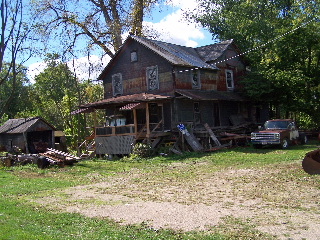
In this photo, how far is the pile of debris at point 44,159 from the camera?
20.6 metres

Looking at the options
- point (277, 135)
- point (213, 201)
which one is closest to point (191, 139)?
point (277, 135)

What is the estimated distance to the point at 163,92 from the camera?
28125 millimetres

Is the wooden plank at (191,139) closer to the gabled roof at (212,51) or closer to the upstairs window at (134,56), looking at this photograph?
the upstairs window at (134,56)

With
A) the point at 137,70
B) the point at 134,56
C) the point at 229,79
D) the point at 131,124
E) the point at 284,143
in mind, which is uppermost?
the point at 134,56

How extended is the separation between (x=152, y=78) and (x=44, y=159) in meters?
11.5

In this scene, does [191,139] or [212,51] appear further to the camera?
[212,51]

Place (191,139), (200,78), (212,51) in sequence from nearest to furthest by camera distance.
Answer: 1. (191,139)
2. (200,78)
3. (212,51)

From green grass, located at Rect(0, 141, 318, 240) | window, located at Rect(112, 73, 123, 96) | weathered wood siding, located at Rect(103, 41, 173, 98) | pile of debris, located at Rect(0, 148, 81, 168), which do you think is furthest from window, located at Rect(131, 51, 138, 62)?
pile of debris, located at Rect(0, 148, 81, 168)

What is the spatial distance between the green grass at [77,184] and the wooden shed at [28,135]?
269 inches

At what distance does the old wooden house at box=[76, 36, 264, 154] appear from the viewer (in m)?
26.7

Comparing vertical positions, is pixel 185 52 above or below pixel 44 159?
above

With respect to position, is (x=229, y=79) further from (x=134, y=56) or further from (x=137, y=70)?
(x=134, y=56)

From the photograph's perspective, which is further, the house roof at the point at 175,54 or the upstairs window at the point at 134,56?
the upstairs window at the point at 134,56

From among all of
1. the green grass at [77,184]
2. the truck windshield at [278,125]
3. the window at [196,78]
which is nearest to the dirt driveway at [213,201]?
the green grass at [77,184]
